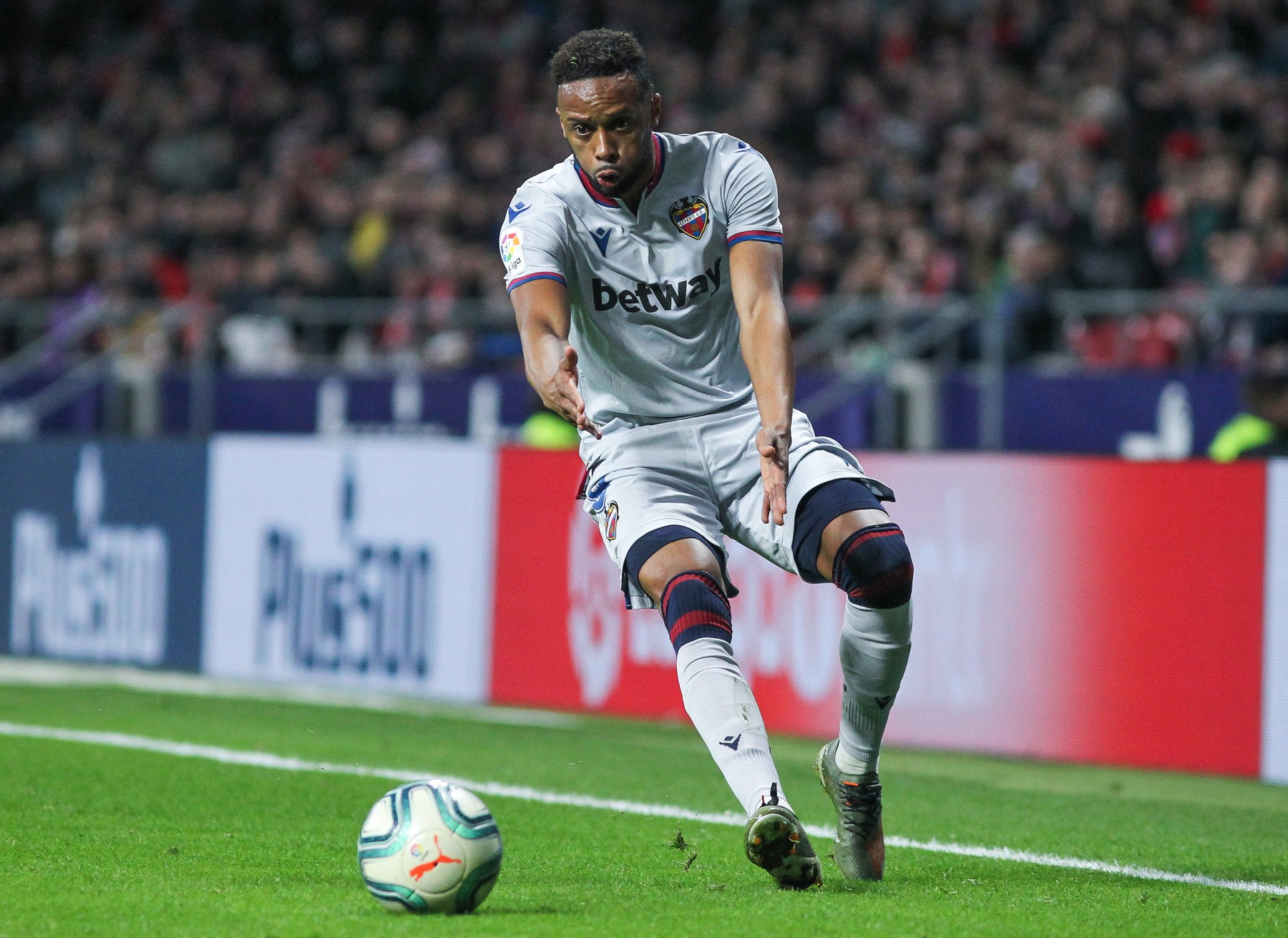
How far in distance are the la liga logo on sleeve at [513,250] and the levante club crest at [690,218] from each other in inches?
16.8

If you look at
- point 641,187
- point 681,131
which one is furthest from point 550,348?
point 681,131

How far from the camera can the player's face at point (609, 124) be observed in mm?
4809

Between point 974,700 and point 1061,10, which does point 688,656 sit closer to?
point 974,700

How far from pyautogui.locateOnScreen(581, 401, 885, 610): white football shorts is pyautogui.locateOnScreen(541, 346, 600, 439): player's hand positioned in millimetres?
494

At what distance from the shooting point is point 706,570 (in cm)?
479

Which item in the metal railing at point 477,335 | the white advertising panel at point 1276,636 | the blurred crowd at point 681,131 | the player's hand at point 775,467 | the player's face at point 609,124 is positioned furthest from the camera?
the blurred crowd at point 681,131

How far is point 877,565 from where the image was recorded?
471 cm

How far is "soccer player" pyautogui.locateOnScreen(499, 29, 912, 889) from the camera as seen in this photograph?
4.68 meters

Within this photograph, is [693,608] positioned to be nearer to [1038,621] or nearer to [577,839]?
[577,839]

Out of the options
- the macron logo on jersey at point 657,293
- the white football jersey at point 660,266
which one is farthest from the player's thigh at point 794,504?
the macron logo on jersey at point 657,293

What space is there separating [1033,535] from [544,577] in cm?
272

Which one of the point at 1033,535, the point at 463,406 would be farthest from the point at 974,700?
the point at 463,406

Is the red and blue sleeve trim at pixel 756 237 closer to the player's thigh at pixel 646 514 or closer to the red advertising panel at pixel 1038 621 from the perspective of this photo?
the player's thigh at pixel 646 514

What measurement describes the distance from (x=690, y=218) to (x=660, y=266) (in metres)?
0.15
